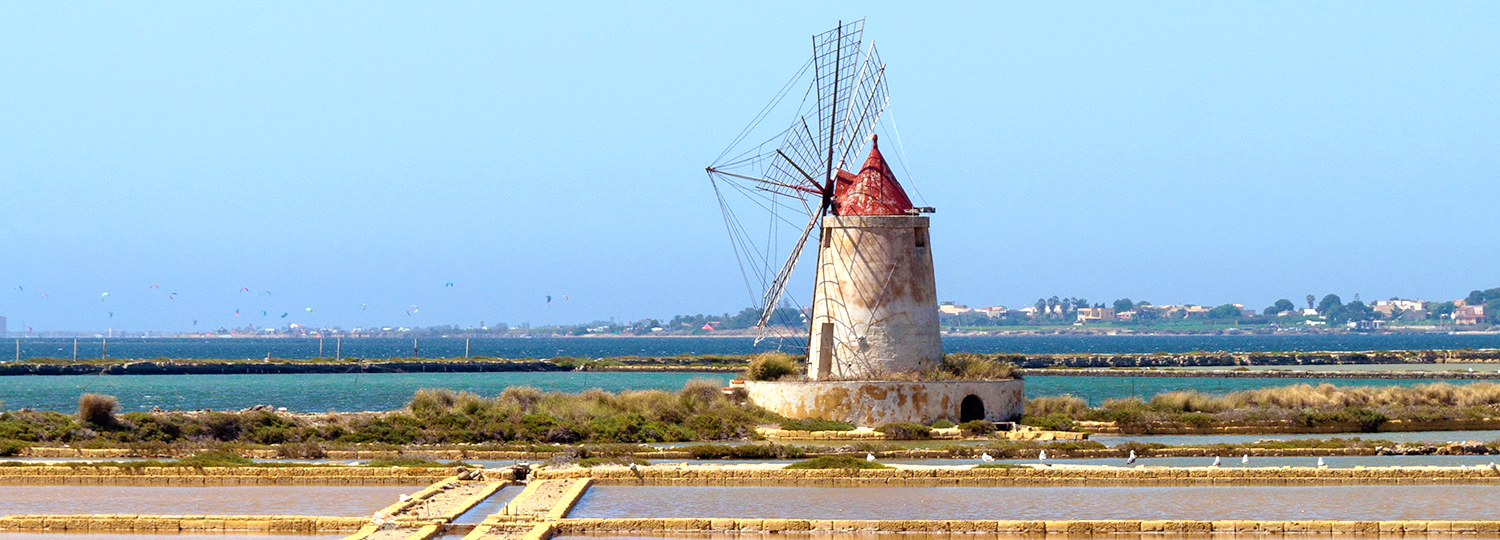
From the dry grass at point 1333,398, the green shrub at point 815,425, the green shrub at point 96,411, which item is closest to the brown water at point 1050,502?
the green shrub at point 815,425

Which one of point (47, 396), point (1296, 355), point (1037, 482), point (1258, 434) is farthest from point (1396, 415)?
point (1296, 355)

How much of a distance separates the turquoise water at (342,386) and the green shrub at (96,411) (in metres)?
9.78

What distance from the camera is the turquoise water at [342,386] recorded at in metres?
36.0

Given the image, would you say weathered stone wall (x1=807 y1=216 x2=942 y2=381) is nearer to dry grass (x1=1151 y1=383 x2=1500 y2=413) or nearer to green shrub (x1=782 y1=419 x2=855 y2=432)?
green shrub (x1=782 y1=419 x2=855 y2=432)

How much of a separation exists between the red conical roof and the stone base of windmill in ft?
8.63

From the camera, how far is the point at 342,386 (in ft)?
157

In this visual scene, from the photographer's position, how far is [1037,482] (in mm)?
16094

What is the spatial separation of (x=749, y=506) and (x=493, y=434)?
8632 mm

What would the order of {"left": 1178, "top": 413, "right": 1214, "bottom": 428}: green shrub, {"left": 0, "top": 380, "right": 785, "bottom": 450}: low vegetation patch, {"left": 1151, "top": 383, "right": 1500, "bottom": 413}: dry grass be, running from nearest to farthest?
{"left": 0, "top": 380, "right": 785, "bottom": 450}: low vegetation patch → {"left": 1178, "top": 413, "right": 1214, "bottom": 428}: green shrub → {"left": 1151, "top": 383, "right": 1500, "bottom": 413}: dry grass

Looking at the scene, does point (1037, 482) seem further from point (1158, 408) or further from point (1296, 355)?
point (1296, 355)

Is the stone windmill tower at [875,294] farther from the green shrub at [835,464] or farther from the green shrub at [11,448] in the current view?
the green shrub at [11,448]

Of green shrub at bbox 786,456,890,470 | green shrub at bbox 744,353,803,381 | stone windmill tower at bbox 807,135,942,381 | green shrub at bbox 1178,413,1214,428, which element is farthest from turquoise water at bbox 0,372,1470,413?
green shrub at bbox 786,456,890,470

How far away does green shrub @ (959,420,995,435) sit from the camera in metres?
23.1

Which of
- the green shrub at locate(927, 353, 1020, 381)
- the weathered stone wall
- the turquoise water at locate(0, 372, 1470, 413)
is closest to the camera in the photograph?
the weathered stone wall
